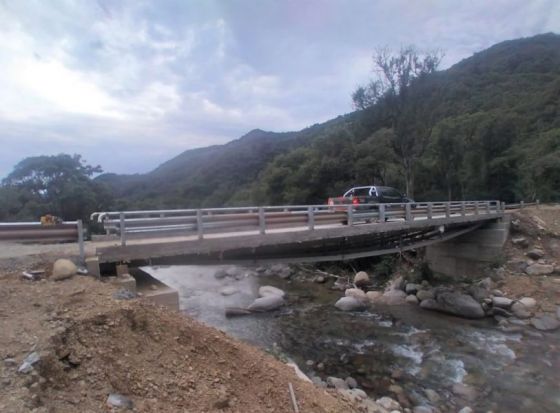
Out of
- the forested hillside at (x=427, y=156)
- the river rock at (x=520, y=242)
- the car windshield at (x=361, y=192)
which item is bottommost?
the river rock at (x=520, y=242)

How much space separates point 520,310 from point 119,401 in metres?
17.6

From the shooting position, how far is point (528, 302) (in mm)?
17344

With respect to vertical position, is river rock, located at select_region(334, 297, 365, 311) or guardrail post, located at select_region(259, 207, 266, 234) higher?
guardrail post, located at select_region(259, 207, 266, 234)

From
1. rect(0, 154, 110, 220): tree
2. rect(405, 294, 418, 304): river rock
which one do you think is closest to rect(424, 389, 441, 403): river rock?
rect(405, 294, 418, 304): river rock

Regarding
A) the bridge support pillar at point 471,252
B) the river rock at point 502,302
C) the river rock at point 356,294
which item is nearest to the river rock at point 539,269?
the bridge support pillar at point 471,252

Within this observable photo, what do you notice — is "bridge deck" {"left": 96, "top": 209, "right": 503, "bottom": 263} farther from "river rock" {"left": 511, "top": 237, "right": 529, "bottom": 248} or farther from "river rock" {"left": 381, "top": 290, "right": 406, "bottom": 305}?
"river rock" {"left": 511, "top": 237, "right": 529, "bottom": 248}

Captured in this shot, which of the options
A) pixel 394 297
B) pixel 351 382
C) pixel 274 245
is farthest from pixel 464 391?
pixel 394 297

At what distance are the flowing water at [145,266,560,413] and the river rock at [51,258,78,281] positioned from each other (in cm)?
773

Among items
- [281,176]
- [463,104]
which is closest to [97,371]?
[281,176]

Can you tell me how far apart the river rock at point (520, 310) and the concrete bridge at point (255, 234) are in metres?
4.52

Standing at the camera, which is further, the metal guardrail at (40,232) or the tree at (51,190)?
the tree at (51,190)

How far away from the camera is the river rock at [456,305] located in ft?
57.3

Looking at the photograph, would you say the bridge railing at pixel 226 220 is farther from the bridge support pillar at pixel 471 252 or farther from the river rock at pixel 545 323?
the bridge support pillar at pixel 471 252

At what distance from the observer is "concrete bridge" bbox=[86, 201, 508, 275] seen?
826cm
